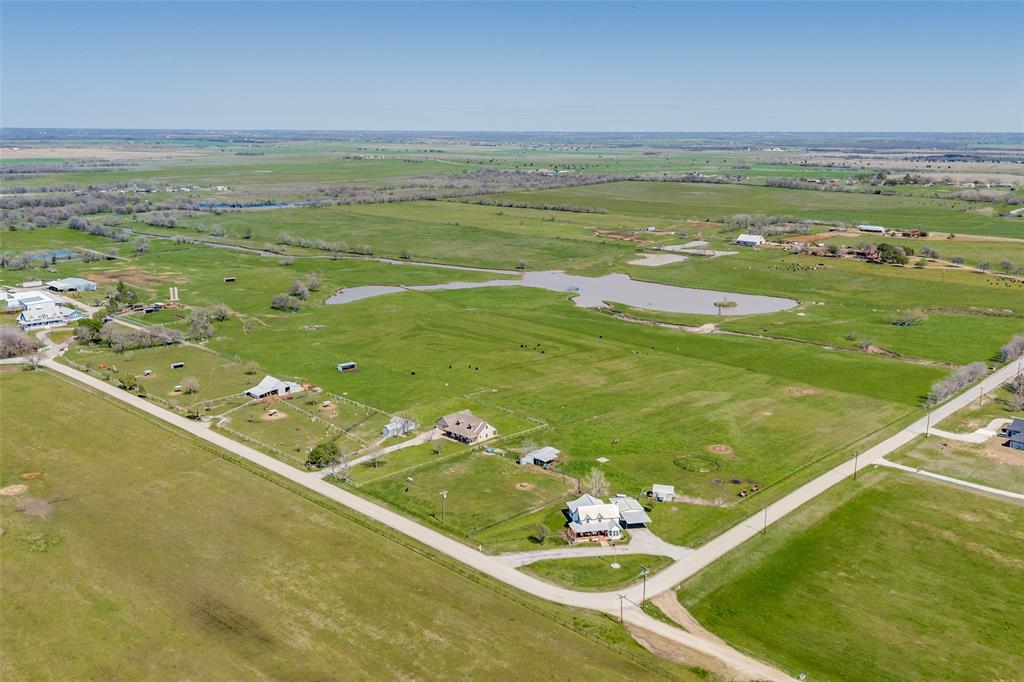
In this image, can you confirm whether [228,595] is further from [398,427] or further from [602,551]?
[398,427]

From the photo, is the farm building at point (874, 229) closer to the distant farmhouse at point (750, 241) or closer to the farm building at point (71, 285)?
the distant farmhouse at point (750, 241)

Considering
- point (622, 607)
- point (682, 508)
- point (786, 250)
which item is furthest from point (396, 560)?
point (786, 250)

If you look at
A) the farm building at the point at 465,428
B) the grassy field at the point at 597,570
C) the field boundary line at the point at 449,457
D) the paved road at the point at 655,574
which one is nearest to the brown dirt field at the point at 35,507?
the paved road at the point at 655,574

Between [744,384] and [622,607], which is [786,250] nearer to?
[744,384]

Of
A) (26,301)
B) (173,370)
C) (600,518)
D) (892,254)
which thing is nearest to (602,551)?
(600,518)

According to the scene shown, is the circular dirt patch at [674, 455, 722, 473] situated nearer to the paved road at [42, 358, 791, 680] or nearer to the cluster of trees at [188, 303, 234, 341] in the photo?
the paved road at [42, 358, 791, 680]

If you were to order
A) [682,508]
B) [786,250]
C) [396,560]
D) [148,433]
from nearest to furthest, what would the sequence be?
[396,560]
[682,508]
[148,433]
[786,250]
